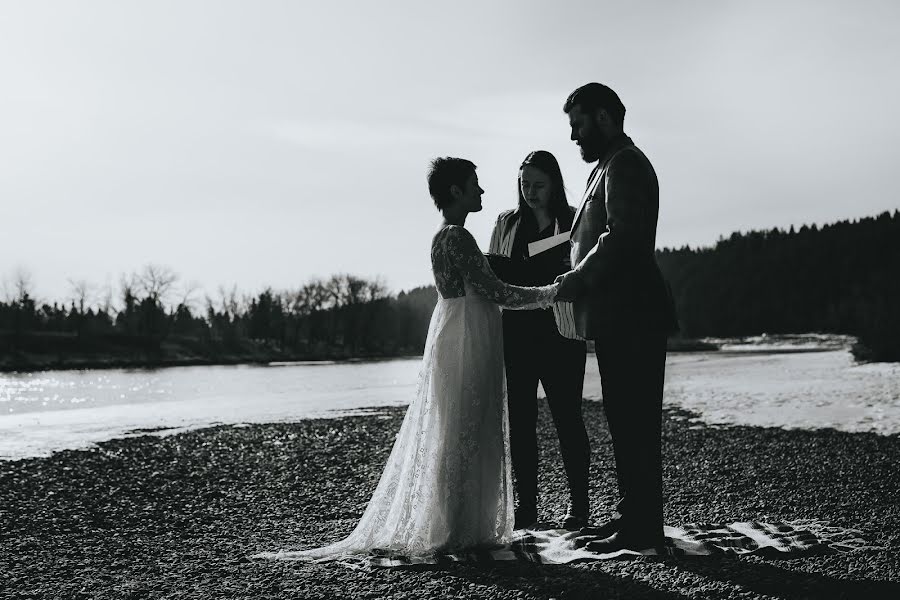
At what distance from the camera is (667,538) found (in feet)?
16.8

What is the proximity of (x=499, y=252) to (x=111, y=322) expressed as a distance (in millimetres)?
116848

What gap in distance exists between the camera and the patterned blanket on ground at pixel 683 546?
473 centimetres

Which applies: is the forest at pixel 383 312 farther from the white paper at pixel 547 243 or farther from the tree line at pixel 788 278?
the white paper at pixel 547 243

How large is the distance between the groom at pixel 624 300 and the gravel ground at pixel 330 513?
0.43m

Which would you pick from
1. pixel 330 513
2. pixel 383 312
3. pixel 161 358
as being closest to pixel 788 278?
pixel 383 312

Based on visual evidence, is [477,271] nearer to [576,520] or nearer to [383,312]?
[576,520]

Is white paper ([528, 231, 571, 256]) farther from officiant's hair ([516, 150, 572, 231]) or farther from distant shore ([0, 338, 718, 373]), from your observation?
distant shore ([0, 338, 718, 373])

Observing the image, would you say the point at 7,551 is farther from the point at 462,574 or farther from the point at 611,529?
the point at 611,529

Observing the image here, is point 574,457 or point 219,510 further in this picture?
point 219,510

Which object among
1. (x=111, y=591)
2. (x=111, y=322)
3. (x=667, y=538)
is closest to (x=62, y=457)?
(x=111, y=591)

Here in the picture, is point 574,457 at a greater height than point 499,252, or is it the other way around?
point 499,252

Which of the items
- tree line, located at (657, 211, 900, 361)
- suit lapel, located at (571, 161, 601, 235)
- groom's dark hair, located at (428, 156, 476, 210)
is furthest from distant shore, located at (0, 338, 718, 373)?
suit lapel, located at (571, 161, 601, 235)

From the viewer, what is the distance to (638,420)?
15.8 ft

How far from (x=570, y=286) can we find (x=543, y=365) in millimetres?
1080
